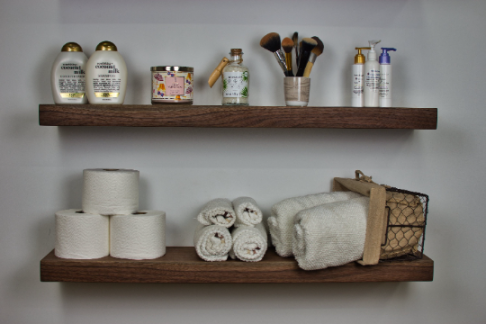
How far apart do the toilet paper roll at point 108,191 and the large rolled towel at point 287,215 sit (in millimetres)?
292

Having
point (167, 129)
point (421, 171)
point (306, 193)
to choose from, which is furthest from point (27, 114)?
point (421, 171)

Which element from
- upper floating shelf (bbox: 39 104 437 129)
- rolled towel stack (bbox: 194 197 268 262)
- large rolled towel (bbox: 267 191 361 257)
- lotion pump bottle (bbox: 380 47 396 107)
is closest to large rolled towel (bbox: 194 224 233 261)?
rolled towel stack (bbox: 194 197 268 262)

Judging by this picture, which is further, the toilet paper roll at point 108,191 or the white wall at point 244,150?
the white wall at point 244,150

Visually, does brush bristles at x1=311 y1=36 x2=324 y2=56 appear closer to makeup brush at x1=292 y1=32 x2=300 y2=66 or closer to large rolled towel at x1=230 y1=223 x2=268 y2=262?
makeup brush at x1=292 y1=32 x2=300 y2=66

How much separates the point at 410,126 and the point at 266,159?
12.2 inches

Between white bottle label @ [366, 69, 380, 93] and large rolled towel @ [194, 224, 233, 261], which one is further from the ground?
white bottle label @ [366, 69, 380, 93]

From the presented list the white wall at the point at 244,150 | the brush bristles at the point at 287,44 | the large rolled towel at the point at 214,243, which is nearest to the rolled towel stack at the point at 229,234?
the large rolled towel at the point at 214,243

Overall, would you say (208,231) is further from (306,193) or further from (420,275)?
(420,275)

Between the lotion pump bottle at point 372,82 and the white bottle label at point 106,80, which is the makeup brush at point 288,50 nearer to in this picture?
the lotion pump bottle at point 372,82

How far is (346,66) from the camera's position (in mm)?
996

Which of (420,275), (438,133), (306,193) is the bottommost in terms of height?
(420,275)

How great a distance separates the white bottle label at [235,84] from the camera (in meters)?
0.89

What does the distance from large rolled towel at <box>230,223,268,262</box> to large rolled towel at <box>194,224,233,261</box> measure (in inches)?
0.6

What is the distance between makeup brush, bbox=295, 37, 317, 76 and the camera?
89 centimetres
